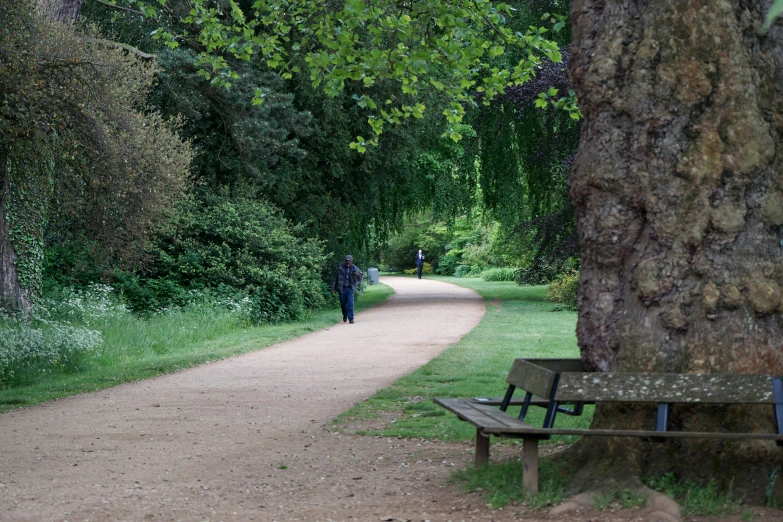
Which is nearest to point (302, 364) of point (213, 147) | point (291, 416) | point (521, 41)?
point (291, 416)

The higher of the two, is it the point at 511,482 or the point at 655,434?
the point at 655,434

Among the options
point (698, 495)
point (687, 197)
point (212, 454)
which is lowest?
point (212, 454)

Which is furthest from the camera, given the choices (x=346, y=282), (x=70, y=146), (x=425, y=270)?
(x=425, y=270)

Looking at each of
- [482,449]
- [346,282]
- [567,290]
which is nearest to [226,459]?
[482,449]

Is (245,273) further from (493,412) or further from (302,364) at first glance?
(493,412)

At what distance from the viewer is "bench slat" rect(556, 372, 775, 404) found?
538 cm

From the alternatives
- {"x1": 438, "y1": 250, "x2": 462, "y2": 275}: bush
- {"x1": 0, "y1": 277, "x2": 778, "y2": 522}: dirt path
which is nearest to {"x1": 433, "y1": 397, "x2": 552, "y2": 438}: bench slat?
{"x1": 0, "y1": 277, "x2": 778, "y2": 522}: dirt path

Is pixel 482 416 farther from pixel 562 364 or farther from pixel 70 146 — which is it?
pixel 70 146

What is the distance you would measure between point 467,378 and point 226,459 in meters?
5.01

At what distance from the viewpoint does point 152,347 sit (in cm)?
1691

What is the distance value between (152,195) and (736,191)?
13595mm

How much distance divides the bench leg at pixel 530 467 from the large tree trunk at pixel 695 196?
0.49m

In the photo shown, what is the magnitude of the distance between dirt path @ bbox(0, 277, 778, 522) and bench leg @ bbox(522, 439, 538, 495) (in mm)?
199

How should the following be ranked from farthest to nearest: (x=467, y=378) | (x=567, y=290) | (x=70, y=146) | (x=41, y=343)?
1. (x=567, y=290)
2. (x=41, y=343)
3. (x=70, y=146)
4. (x=467, y=378)
